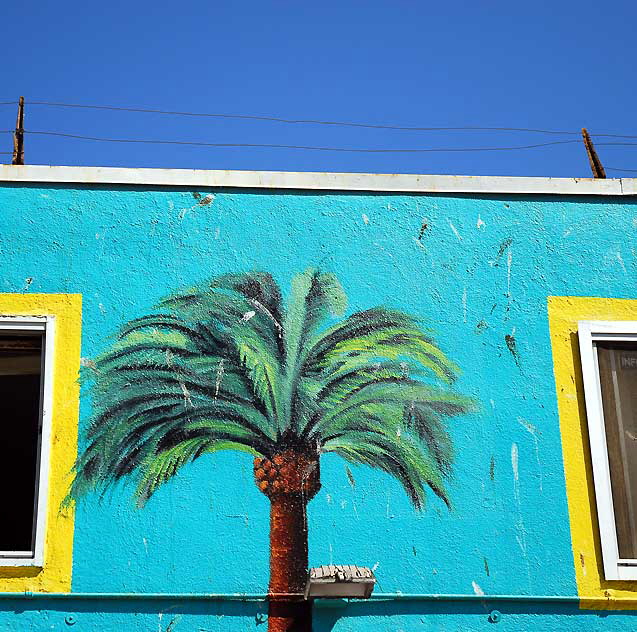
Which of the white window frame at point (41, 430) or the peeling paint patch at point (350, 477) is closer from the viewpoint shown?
the white window frame at point (41, 430)

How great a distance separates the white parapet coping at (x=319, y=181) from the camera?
6.57m

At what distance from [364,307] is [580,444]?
1.67 m

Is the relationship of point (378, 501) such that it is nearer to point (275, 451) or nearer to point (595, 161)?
point (275, 451)

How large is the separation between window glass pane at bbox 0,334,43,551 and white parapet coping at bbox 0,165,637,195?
45.1 inches

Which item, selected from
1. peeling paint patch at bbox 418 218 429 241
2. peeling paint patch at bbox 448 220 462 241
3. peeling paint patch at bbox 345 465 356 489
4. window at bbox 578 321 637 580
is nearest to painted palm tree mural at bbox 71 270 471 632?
peeling paint patch at bbox 345 465 356 489

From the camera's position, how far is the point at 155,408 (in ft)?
20.4

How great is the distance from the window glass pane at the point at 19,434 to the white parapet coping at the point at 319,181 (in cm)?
114

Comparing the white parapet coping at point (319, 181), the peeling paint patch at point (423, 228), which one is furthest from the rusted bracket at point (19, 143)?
the peeling paint patch at point (423, 228)

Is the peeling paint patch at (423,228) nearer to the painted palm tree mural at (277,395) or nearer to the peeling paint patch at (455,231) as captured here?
the peeling paint patch at (455,231)

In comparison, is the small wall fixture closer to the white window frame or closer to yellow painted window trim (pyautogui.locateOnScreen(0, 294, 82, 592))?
yellow painted window trim (pyautogui.locateOnScreen(0, 294, 82, 592))

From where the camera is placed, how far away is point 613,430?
20.8 feet

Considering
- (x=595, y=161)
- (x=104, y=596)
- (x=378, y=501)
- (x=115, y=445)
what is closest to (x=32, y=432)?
(x=115, y=445)

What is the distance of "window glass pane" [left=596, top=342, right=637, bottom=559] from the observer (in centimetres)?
616

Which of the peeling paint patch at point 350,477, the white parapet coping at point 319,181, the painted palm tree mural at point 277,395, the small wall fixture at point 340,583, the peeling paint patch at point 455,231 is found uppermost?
the white parapet coping at point 319,181
